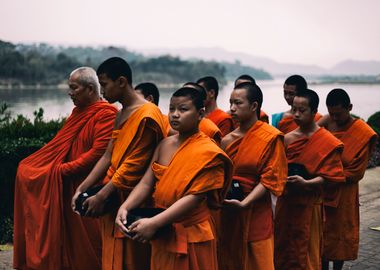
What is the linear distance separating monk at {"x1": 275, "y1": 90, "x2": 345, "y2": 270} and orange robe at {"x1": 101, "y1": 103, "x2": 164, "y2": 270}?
1395 millimetres

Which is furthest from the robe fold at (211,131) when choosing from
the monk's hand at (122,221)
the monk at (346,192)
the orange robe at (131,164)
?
the monk at (346,192)

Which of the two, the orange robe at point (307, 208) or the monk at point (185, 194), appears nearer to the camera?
the monk at point (185, 194)

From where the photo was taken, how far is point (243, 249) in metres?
3.65

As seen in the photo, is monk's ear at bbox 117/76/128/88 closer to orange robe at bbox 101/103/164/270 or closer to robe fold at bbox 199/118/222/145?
orange robe at bbox 101/103/164/270

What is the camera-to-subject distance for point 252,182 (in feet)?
11.9

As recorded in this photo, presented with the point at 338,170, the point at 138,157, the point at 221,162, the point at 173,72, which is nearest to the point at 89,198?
the point at 138,157

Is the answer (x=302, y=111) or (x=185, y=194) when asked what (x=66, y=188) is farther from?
(x=302, y=111)

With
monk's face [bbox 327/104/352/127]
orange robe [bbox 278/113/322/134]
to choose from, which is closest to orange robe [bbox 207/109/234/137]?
orange robe [bbox 278/113/322/134]

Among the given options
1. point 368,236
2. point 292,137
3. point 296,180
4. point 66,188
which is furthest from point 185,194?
point 368,236

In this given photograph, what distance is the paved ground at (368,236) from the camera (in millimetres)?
5141

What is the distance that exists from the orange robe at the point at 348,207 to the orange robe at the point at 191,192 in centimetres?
221

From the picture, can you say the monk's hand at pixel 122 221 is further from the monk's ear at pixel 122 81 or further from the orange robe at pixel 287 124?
the orange robe at pixel 287 124

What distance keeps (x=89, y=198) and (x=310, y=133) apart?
83.0 inches

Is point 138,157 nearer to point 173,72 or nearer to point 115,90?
point 115,90
